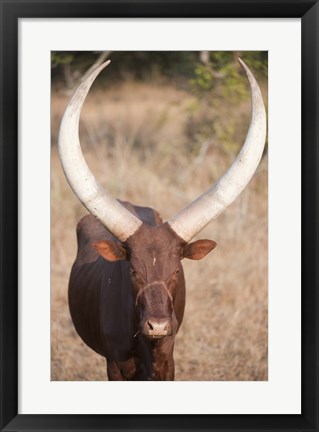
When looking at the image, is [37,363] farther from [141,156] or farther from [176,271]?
[141,156]

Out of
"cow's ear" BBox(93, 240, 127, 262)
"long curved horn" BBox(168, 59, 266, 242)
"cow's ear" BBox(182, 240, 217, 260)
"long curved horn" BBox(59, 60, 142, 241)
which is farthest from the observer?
"cow's ear" BBox(182, 240, 217, 260)

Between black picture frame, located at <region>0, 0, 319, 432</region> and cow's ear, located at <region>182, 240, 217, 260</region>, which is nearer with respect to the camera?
black picture frame, located at <region>0, 0, 319, 432</region>

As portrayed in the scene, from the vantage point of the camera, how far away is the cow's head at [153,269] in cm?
516

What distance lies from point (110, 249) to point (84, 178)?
0.52 metres

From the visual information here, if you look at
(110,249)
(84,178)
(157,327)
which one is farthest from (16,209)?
(157,327)

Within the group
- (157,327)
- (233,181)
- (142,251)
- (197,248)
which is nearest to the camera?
(157,327)

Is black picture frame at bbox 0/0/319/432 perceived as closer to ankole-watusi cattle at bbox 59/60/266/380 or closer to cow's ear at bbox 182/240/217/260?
ankole-watusi cattle at bbox 59/60/266/380

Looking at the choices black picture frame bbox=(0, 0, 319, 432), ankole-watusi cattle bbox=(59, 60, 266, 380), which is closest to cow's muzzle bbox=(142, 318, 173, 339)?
ankole-watusi cattle bbox=(59, 60, 266, 380)

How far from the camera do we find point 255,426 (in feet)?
17.1

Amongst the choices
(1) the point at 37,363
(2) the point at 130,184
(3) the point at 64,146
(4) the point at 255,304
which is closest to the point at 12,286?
(1) the point at 37,363

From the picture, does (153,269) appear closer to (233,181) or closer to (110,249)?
(110,249)

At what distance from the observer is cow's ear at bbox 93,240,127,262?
17.9ft

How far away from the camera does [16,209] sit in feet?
17.3

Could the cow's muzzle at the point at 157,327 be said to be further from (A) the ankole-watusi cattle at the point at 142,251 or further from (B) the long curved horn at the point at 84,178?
(B) the long curved horn at the point at 84,178
